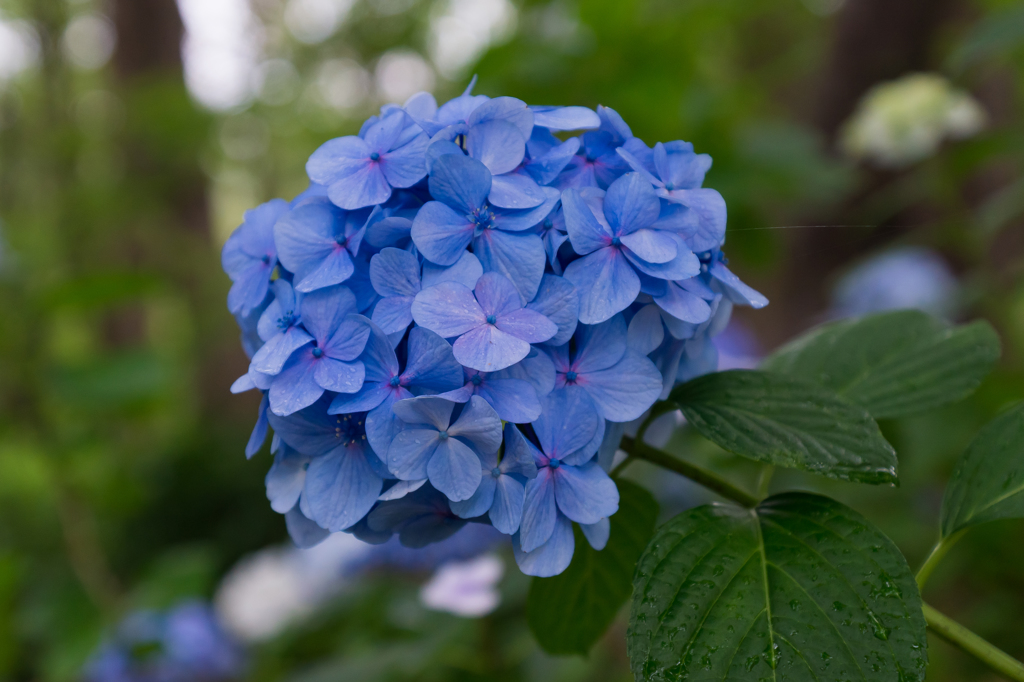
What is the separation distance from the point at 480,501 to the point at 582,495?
0.28 ft

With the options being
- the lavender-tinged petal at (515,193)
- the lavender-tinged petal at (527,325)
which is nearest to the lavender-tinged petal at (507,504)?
the lavender-tinged petal at (527,325)

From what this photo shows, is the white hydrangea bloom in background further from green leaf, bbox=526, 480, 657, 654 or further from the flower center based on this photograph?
the flower center

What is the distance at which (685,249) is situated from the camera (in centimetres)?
60

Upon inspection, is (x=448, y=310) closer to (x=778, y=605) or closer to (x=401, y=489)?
(x=401, y=489)

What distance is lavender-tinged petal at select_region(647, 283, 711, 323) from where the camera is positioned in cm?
59

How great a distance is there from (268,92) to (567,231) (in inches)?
388

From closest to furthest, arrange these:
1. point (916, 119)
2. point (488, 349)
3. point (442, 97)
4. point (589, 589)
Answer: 1. point (488, 349)
2. point (589, 589)
3. point (916, 119)
4. point (442, 97)

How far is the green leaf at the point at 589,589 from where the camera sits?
30.3 inches

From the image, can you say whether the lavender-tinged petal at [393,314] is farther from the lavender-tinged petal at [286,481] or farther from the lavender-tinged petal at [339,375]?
the lavender-tinged petal at [286,481]

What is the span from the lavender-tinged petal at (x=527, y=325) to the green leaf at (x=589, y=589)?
28 centimetres

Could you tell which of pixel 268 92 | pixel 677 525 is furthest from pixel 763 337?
pixel 268 92

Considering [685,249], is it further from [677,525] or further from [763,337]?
[763,337]

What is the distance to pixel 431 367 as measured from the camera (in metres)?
0.56

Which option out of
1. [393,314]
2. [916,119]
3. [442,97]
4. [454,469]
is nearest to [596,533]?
[454,469]
